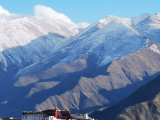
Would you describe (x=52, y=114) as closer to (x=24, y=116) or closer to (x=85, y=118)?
(x=24, y=116)

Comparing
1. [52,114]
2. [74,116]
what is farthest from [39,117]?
[74,116]

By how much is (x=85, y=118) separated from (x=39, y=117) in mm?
12467

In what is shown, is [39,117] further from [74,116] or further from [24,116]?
[74,116]

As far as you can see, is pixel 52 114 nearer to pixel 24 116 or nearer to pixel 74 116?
pixel 24 116

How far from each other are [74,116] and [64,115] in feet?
25.8

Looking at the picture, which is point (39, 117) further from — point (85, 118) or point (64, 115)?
point (85, 118)

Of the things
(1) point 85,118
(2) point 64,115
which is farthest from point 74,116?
A: (2) point 64,115

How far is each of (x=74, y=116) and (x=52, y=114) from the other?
10792 mm

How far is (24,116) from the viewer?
73.0m

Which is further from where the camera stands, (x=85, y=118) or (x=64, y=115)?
(x=85, y=118)

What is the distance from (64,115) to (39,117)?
15.8 ft

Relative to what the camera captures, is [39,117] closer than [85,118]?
Yes

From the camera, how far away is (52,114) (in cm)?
7275

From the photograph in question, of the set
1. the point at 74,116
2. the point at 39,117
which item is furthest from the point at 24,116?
the point at 74,116
